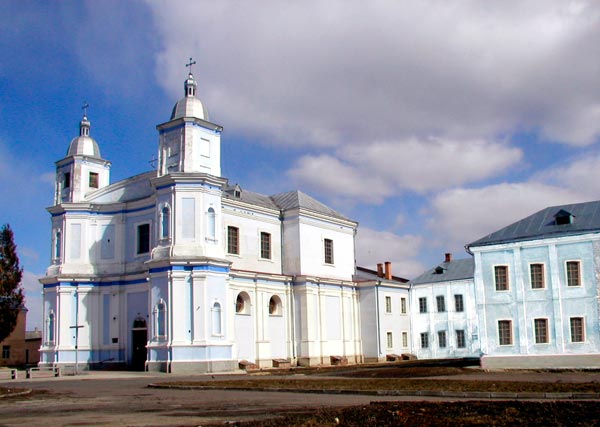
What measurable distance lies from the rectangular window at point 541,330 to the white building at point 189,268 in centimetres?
1512

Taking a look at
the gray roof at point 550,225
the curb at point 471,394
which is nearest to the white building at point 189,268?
the gray roof at point 550,225

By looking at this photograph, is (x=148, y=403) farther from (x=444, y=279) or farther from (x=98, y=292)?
(x=444, y=279)

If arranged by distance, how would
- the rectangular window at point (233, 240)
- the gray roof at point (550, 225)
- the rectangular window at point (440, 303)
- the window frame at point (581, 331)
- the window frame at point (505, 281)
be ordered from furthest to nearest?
the rectangular window at point (440, 303) → the rectangular window at point (233, 240) → the window frame at point (505, 281) → the gray roof at point (550, 225) → the window frame at point (581, 331)

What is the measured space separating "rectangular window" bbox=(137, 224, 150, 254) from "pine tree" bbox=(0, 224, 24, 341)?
1505 centimetres

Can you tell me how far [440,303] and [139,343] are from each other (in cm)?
2819

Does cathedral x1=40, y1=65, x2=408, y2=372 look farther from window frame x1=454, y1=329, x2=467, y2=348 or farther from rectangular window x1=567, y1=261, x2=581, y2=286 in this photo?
rectangular window x1=567, y1=261, x2=581, y2=286

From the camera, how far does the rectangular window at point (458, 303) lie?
56.7m

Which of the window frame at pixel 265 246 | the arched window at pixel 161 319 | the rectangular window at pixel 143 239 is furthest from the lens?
the window frame at pixel 265 246

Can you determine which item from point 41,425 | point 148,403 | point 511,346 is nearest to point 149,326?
point 511,346

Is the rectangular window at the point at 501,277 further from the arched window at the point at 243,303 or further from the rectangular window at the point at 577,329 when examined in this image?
the arched window at the point at 243,303

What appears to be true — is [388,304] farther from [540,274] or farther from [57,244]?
[57,244]

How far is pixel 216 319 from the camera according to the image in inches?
1390

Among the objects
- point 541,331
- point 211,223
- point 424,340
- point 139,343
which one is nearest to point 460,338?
point 424,340

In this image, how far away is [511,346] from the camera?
31.0m
